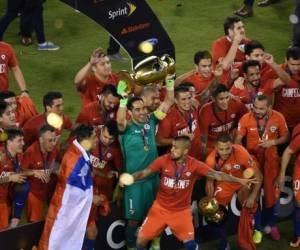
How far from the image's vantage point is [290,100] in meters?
8.28

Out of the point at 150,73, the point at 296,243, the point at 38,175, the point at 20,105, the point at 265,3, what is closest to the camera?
the point at 38,175

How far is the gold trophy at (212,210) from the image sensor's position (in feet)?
23.2

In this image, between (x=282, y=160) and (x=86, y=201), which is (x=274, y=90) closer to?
(x=282, y=160)

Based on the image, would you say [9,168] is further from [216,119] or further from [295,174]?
[295,174]

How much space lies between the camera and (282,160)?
742 centimetres

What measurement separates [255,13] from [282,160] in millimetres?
7708

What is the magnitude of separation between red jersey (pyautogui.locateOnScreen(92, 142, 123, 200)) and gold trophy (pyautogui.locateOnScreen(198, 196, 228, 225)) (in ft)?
3.09

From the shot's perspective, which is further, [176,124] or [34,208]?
[176,124]

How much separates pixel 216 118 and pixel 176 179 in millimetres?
1229

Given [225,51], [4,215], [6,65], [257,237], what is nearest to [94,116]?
[4,215]

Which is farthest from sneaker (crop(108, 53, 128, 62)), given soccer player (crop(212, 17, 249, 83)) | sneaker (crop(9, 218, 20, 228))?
sneaker (crop(9, 218, 20, 228))

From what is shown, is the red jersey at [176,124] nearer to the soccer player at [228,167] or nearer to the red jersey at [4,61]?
the soccer player at [228,167]

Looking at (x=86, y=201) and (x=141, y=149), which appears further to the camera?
(x=141, y=149)

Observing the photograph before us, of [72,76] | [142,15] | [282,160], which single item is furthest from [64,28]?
[282,160]
